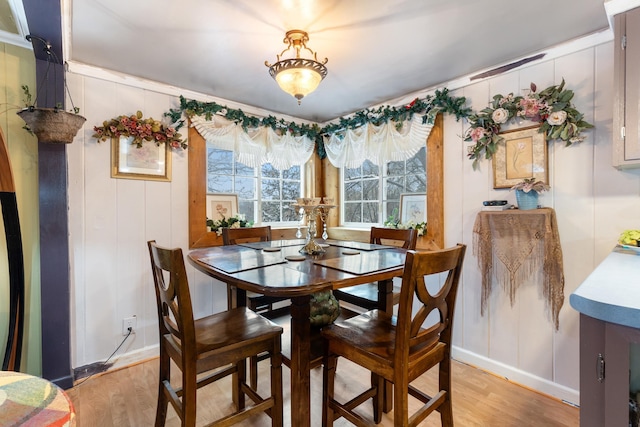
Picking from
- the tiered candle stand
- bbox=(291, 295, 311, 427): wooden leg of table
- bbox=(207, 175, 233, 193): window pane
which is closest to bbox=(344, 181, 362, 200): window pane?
bbox=(207, 175, 233, 193): window pane

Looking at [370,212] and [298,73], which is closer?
[298,73]

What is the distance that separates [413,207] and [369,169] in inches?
29.9

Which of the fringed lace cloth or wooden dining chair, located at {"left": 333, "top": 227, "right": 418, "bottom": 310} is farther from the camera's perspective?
wooden dining chair, located at {"left": 333, "top": 227, "right": 418, "bottom": 310}

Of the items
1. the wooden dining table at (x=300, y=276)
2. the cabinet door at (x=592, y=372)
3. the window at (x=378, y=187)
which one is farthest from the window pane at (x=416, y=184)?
the cabinet door at (x=592, y=372)

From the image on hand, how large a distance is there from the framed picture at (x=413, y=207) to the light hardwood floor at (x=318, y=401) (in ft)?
4.15

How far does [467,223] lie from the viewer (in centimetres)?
241

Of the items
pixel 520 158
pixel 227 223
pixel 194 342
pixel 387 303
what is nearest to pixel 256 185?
pixel 227 223

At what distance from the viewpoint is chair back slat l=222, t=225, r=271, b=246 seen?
2.39 m

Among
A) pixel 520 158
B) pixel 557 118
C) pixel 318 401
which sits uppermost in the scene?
pixel 557 118

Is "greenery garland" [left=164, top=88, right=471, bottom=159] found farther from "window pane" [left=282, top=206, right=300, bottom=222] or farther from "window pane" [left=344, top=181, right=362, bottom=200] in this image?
"window pane" [left=282, top=206, right=300, bottom=222]

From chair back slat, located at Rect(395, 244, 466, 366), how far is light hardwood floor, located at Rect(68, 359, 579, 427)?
33.9 inches

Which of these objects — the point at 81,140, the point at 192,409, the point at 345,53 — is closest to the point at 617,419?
the point at 192,409

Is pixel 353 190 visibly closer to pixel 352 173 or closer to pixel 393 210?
pixel 352 173

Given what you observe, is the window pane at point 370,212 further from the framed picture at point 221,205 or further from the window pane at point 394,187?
the framed picture at point 221,205
